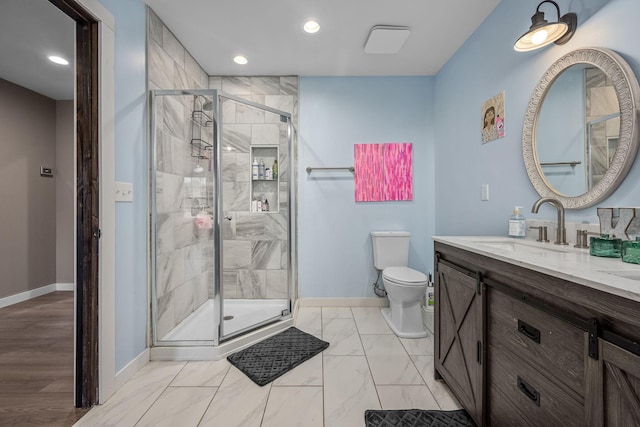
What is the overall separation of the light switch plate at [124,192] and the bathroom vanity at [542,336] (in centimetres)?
193

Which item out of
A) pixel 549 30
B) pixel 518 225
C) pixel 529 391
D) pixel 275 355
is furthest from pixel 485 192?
pixel 275 355

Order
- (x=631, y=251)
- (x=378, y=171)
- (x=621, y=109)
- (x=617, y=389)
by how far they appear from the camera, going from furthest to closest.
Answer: (x=378, y=171)
(x=621, y=109)
(x=631, y=251)
(x=617, y=389)

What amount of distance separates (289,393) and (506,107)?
225 cm

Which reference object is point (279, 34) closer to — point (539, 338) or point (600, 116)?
point (600, 116)

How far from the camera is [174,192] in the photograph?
7.21 feet

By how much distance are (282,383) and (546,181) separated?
1.91 meters

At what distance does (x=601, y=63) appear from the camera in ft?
3.77

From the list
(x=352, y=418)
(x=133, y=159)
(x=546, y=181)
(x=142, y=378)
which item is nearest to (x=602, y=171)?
(x=546, y=181)

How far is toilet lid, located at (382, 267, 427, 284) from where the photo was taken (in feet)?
7.00

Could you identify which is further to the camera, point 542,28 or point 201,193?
point 201,193

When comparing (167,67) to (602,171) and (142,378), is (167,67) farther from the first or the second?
(602,171)

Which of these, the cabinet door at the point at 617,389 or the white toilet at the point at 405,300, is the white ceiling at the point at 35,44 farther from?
the cabinet door at the point at 617,389

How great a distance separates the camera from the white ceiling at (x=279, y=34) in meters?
1.83

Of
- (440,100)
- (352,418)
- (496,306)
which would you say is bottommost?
(352,418)
